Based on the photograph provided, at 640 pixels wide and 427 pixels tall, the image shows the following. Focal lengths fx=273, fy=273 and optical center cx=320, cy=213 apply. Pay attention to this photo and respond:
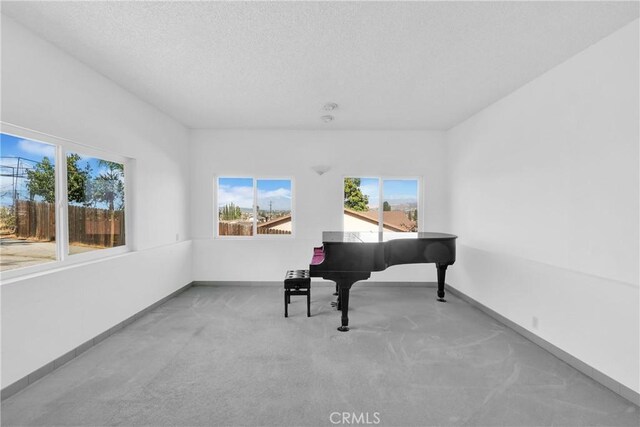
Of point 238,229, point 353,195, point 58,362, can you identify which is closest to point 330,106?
point 353,195

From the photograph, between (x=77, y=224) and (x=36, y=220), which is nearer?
(x=36, y=220)

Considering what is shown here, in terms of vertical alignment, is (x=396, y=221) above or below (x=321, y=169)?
below

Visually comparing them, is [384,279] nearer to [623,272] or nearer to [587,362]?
Result: [587,362]

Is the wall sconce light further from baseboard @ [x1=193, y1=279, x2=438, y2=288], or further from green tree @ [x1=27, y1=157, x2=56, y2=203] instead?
green tree @ [x1=27, y1=157, x2=56, y2=203]

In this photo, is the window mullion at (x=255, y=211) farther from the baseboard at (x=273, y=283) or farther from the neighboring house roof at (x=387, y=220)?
the baseboard at (x=273, y=283)

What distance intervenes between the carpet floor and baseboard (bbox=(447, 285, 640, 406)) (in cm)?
6

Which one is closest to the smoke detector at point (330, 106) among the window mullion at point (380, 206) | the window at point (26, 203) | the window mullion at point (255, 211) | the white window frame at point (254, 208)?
the white window frame at point (254, 208)

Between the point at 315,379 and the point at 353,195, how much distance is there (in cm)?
331

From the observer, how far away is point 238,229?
16.6ft

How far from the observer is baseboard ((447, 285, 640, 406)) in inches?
79.9

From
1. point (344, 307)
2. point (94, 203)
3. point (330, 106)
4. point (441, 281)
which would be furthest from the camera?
point (441, 281)

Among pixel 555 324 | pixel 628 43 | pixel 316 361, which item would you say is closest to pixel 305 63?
pixel 628 43

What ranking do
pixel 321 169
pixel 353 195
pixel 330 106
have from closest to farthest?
1. pixel 330 106
2. pixel 321 169
3. pixel 353 195

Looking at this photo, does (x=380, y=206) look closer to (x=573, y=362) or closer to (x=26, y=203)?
(x=573, y=362)
